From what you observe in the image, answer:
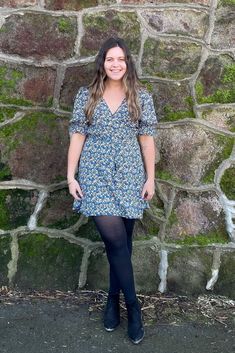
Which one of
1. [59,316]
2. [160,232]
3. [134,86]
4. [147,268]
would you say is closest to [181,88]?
[134,86]

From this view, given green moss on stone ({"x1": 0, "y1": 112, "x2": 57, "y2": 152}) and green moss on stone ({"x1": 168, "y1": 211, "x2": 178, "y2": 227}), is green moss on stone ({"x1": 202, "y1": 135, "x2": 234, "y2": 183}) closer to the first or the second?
green moss on stone ({"x1": 168, "y1": 211, "x2": 178, "y2": 227})

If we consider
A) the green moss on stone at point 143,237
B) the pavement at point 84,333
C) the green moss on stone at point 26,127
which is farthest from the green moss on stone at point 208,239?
the green moss on stone at point 26,127

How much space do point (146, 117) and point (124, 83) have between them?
0.22 meters

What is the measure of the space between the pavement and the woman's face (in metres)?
1.44

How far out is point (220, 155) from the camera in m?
3.54

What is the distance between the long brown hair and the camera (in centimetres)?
307

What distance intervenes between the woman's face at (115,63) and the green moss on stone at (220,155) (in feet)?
2.76

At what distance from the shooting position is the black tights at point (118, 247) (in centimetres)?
305

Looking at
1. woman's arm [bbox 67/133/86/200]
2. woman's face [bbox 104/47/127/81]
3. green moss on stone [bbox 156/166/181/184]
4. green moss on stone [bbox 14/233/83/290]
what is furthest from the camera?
green moss on stone [bbox 14/233/83/290]

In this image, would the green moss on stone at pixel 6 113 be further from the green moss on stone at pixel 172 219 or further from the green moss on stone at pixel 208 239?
the green moss on stone at pixel 208 239

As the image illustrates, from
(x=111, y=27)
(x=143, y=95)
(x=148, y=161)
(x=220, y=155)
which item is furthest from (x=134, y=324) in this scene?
(x=111, y=27)

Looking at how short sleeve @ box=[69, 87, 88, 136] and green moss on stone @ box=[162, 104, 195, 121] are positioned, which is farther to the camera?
green moss on stone @ box=[162, 104, 195, 121]

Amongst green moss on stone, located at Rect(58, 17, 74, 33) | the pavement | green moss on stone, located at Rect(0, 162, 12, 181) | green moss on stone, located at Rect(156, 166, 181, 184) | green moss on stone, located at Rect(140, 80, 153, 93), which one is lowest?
the pavement

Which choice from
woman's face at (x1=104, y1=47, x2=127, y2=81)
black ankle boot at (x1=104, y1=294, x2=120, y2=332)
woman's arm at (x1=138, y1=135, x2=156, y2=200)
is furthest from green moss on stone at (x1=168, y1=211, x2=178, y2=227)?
woman's face at (x1=104, y1=47, x2=127, y2=81)
